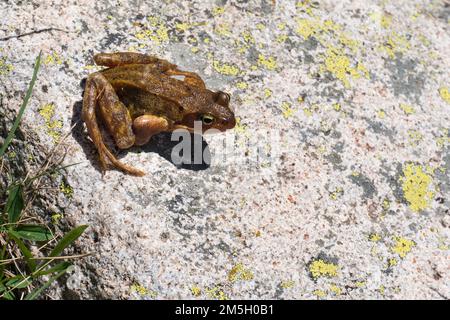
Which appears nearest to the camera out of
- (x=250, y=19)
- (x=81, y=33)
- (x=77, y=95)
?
(x=77, y=95)

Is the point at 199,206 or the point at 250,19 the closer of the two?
the point at 199,206

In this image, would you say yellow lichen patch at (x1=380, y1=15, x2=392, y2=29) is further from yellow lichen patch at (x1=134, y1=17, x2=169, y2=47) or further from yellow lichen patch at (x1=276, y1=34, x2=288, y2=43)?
yellow lichen patch at (x1=134, y1=17, x2=169, y2=47)

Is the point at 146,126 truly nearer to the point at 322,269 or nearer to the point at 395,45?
the point at 322,269

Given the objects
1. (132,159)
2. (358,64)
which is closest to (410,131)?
(358,64)

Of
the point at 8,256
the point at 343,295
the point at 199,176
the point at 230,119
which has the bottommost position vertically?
the point at 8,256

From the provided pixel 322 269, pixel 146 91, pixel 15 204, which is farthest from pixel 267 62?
pixel 15 204

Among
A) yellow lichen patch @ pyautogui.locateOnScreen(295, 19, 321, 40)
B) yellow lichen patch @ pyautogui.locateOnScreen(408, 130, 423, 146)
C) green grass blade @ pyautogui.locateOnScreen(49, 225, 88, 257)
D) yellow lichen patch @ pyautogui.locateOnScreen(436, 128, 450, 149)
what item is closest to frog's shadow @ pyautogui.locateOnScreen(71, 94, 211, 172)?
green grass blade @ pyautogui.locateOnScreen(49, 225, 88, 257)

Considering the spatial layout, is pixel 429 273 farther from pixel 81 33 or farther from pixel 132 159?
pixel 81 33
